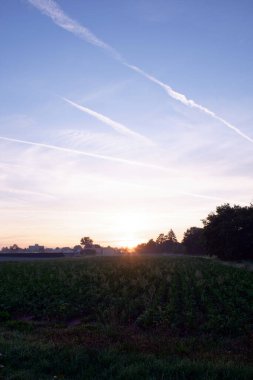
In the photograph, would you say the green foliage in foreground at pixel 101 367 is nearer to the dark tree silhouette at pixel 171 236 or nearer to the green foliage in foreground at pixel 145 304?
the green foliage in foreground at pixel 145 304

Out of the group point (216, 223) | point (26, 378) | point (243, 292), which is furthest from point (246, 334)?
point (216, 223)

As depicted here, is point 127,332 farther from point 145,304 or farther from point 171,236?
point 171,236

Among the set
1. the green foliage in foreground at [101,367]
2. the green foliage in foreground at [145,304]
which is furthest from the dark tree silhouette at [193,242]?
the green foliage in foreground at [101,367]

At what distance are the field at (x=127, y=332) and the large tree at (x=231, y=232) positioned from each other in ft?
157

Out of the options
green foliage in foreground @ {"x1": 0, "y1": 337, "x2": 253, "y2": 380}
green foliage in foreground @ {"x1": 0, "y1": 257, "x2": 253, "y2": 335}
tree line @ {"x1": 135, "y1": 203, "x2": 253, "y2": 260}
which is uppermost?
tree line @ {"x1": 135, "y1": 203, "x2": 253, "y2": 260}

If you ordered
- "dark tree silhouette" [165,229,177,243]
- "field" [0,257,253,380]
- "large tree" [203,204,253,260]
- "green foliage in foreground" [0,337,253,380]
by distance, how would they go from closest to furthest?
"green foliage in foreground" [0,337,253,380] < "field" [0,257,253,380] < "large tree" [203,204,253,260] < "dark tree silhouette" [165,229,177,243]

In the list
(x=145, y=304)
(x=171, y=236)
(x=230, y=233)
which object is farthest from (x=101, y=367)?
(x=171, y=236)

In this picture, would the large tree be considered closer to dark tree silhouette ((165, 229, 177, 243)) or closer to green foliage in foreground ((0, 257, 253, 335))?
green foliage in foreground ((0, 257, 253, 335))

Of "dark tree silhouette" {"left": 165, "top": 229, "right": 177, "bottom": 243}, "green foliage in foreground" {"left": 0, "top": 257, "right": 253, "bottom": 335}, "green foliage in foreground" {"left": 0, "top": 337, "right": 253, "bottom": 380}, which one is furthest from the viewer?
"dark tree silhouette" {"left": 165, "top": 229, "right": 177, "bottom": 243}

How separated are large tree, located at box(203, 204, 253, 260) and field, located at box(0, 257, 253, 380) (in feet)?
157

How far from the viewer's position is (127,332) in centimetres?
1481

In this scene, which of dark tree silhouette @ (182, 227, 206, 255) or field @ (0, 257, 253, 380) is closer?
field @ (0, 257, 253, 380)

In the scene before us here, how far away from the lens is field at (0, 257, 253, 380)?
31.6 feet

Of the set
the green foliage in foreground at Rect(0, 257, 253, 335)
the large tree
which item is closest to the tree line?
the large tree
